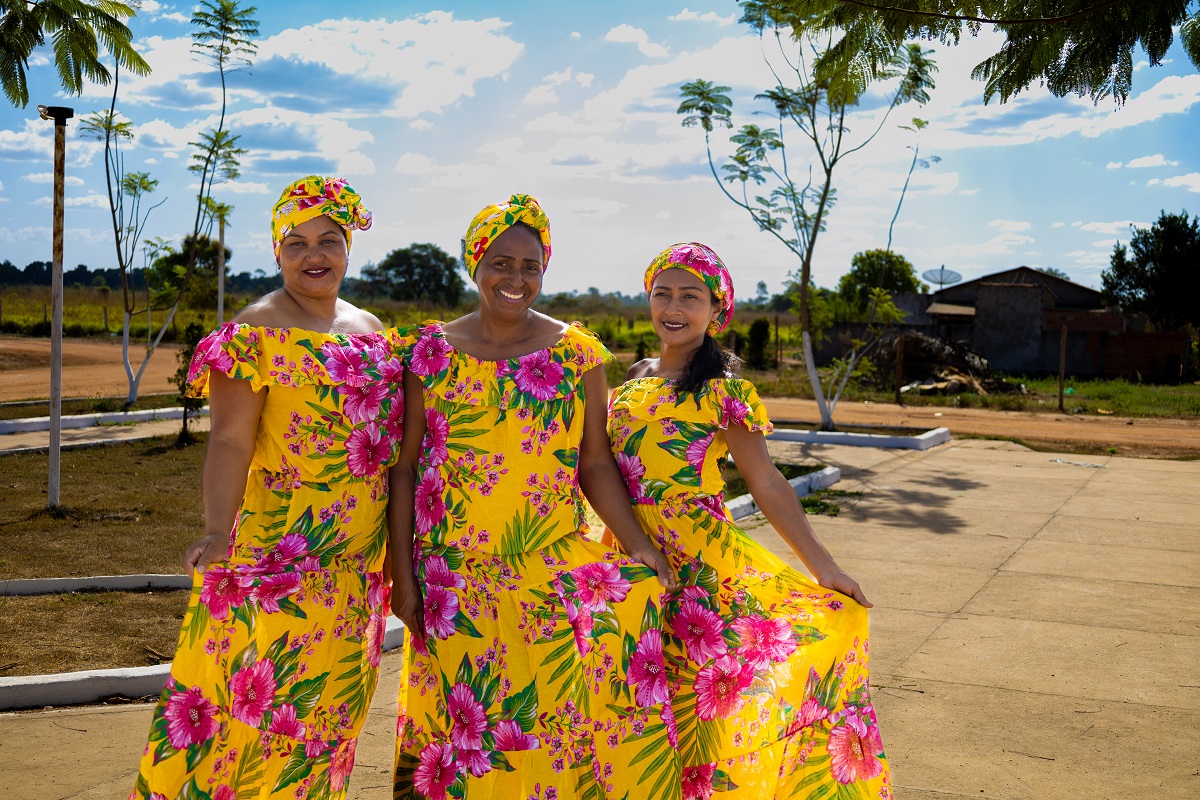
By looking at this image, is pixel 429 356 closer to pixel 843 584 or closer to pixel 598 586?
pixel 598 586

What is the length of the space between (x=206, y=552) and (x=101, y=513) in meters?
6.16

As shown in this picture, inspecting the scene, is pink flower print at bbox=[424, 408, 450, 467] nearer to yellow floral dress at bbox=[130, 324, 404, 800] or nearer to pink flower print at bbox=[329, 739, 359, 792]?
yellow floral dress at bbox=[130, 324, 404, 800]

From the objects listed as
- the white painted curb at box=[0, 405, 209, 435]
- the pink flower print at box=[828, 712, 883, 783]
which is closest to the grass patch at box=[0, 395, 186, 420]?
the white painted curb at box=[0, 405, 209, 435]

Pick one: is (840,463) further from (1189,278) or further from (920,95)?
(1189,278)

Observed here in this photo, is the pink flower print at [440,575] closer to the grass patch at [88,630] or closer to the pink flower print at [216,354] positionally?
the pink flower print at [216,354]

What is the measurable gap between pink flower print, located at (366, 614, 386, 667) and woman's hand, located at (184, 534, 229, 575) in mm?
431

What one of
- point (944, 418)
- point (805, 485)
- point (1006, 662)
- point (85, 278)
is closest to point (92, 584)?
point (1006, 662)

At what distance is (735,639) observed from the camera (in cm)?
299

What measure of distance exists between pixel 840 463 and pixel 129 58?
10648 millimetres

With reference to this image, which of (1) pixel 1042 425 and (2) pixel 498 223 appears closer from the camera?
(2) pixel 498 223

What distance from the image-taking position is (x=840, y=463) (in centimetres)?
1214

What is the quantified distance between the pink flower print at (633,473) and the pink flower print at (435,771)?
88 cm

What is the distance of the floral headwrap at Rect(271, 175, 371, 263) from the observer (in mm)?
2885

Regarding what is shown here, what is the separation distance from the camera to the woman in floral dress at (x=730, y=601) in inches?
115
